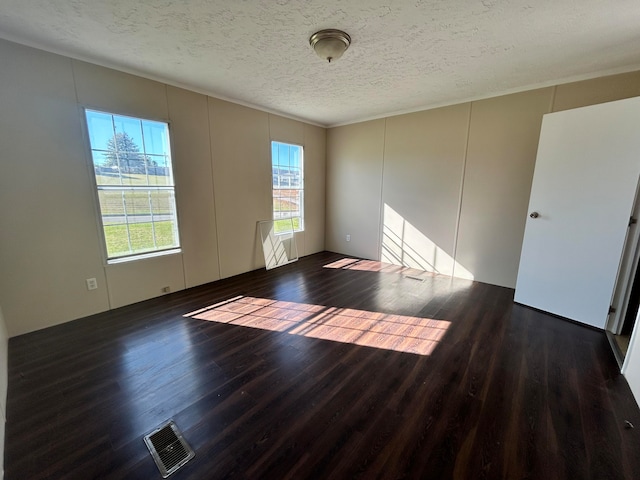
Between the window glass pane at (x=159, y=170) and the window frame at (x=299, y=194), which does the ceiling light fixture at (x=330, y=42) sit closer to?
the window glass pane at (x=159, y=170)

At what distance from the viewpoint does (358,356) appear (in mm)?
2189

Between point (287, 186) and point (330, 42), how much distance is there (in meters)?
2.89

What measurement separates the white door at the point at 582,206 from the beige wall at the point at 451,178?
2.03 ft

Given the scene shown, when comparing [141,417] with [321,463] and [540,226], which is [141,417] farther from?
[540,226]

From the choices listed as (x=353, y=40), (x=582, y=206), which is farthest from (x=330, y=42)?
(x=582, y=206)

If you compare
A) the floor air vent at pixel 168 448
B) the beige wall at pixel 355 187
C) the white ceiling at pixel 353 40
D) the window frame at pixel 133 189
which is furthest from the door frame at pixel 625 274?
the window frame at pixel 133 189

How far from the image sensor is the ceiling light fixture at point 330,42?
2084 millimetres

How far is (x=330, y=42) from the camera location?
6.97ft

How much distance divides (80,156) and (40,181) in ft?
1.32

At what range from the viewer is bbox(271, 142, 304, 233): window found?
182 inches

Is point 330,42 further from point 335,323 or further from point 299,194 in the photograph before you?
point 299,194

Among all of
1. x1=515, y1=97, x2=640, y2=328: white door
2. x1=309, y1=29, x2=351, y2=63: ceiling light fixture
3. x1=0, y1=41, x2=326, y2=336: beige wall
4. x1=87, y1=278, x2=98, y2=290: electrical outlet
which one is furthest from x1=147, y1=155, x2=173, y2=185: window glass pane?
x1=515, y1=97, x2=640, y2=328: white door

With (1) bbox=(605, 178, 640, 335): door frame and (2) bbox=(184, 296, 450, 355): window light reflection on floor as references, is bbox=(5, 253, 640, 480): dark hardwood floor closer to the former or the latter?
(2) bbox=(184, 296, 450, 355): window light reflection on floor

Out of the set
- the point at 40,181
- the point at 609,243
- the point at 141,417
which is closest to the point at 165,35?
the point at 40,181
